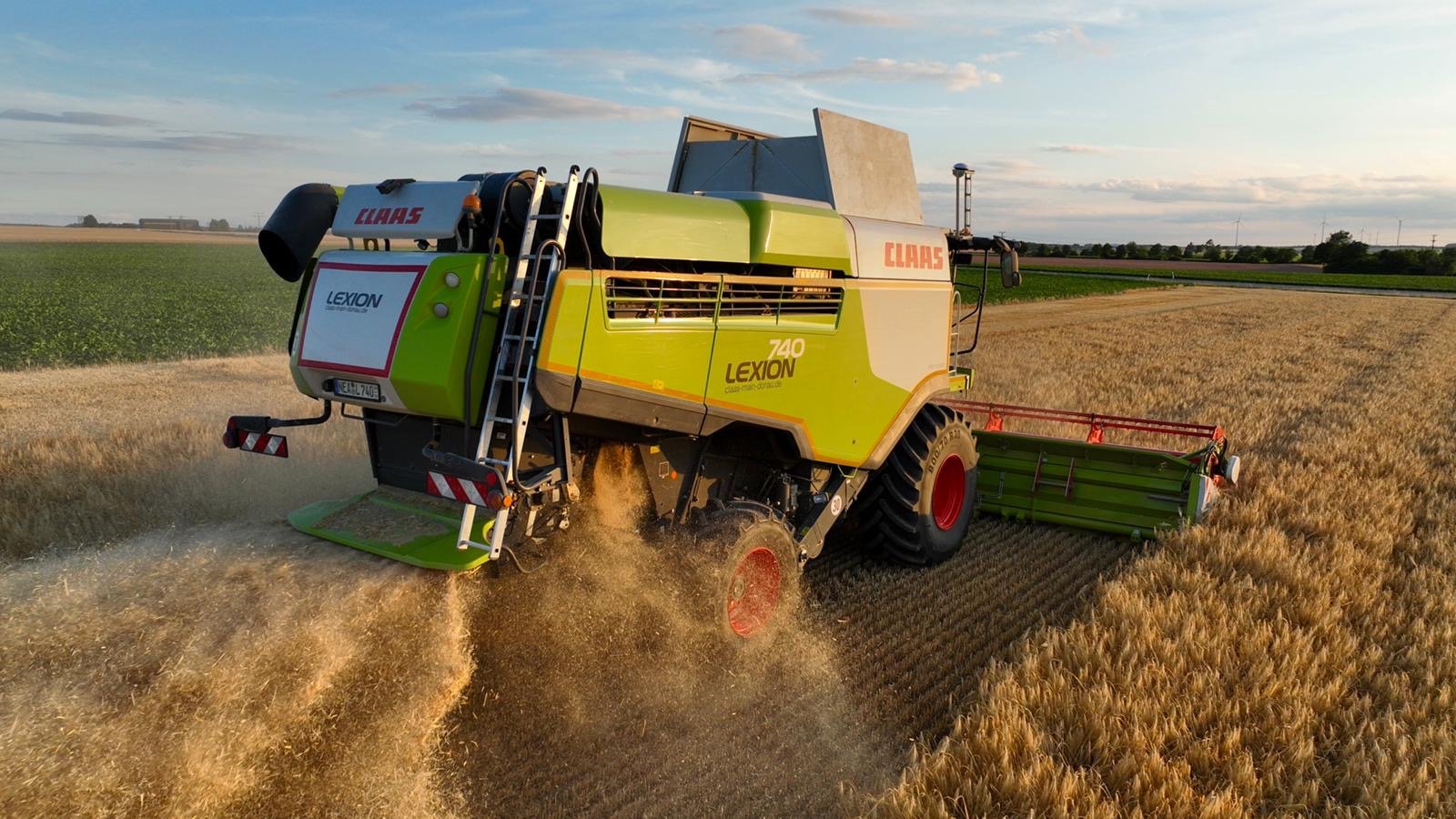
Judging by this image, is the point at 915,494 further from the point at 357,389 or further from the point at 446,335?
the point at 357,389

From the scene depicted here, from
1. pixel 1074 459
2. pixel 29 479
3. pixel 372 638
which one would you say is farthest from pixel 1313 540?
pixel 29 479

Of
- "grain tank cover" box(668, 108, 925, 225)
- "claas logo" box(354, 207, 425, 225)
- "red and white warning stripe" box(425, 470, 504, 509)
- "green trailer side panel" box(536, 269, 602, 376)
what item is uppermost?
"grain tank cover" box(668, 108, 925, 225)

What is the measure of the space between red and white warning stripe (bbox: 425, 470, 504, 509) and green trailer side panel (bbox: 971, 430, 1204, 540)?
4049 mm

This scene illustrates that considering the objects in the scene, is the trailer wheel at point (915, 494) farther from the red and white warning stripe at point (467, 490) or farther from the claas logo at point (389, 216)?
the claas logo at point (389, 216)

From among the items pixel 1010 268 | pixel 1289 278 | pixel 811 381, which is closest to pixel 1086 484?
pixel 1010 268

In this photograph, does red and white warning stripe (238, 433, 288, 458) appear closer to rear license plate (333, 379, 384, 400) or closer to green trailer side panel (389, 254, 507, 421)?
rear license plate (333, 379, 384, 400)

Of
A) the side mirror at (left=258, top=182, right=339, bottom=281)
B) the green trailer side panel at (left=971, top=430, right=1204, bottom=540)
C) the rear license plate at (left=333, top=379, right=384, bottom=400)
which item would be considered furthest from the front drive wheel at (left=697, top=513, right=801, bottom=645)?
the green trailer side panel at (left=971, top=430, right=1204, bottom=540)

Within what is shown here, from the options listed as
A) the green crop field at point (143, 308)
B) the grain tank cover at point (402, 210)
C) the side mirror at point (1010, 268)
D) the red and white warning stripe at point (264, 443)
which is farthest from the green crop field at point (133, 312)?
the side mirror at point (1010, 268)

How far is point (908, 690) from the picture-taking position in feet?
13.1

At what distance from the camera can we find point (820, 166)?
16.5ft

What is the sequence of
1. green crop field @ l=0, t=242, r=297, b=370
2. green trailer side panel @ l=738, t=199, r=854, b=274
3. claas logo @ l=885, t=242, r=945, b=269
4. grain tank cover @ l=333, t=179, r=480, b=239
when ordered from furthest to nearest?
green crop field @ l=0, t=242, r=297, b=370
claas logo @ l=885, t=242, r=945, b=269
green trailer side panel @ l=738, t=199, r=854, b=274
grain tank cover @ l=333, t=179, r=480, b=239

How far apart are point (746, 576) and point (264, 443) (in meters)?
2.30

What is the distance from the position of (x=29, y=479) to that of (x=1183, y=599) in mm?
6734

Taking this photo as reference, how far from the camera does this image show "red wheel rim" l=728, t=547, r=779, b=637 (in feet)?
13.6
